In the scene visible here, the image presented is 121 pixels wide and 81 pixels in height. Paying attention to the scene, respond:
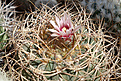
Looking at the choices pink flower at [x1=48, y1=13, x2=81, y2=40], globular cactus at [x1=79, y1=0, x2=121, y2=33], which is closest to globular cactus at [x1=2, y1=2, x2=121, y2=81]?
pink flower at [x1=48, y1=13, x2=81, y2=40]

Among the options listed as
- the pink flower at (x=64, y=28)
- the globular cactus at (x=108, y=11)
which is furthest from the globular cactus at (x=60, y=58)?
the globular cactus at (x=108, y=11)

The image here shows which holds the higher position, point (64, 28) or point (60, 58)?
point (64, 28)

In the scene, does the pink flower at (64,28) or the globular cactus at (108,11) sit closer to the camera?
the pink flower at (64,28)

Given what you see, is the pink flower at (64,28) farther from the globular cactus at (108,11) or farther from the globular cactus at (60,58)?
the globular cactus at (108,11)

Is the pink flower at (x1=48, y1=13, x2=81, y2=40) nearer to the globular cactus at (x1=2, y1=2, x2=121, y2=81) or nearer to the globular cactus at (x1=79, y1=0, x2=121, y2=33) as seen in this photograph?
the globular cactus at (x1=2, y1=2, x2=121, y2=81)

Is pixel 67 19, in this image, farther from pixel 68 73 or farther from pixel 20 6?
pixel 20 6

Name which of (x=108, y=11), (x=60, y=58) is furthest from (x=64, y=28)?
(x=108, y=11)

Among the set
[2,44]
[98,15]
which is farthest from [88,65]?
[2,44]

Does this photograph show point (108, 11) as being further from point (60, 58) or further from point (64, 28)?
point (60, 58)
